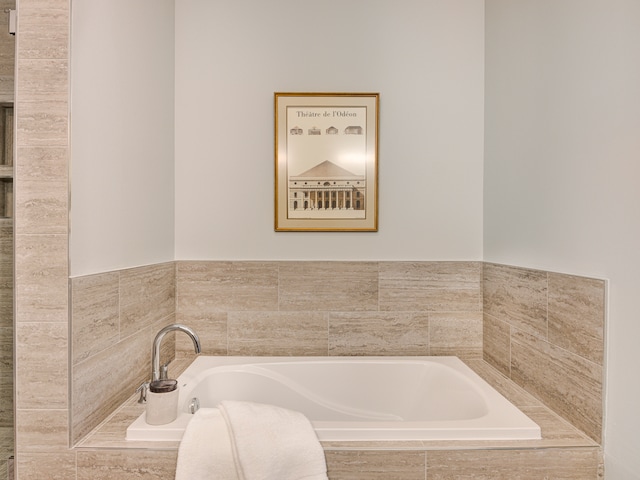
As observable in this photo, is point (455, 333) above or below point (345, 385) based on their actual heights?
above

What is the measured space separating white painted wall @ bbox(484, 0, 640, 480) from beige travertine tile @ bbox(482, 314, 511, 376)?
1.08 ft

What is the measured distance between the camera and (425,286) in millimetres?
2291

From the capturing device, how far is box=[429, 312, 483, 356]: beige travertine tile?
7.52 ft

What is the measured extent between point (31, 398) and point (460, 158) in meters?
2.11

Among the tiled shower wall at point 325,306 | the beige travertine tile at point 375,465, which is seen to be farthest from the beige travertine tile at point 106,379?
the beige travertine tile at point 375,465

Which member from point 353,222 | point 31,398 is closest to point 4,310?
point 31,398

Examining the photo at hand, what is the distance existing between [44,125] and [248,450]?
3.84ft

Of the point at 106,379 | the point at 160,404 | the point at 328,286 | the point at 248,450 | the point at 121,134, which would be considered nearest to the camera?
the point at 248,450

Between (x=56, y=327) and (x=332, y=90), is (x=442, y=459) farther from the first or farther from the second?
(x=332, y=90)

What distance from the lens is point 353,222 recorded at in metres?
2.29

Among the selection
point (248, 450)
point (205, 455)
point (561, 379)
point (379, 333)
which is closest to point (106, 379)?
point (205, 455)

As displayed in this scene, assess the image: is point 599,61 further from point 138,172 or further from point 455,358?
point 138,172

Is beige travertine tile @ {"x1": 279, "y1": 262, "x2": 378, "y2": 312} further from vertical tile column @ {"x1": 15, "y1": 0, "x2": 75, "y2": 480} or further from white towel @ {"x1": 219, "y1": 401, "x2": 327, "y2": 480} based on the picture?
vertical tile column @ {"x1": 15, "y1": 0, "x2": 75, "y2": 480}

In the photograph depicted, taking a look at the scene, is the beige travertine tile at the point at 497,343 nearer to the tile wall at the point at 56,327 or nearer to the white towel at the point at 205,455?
the tile wall at the point at 56,327
